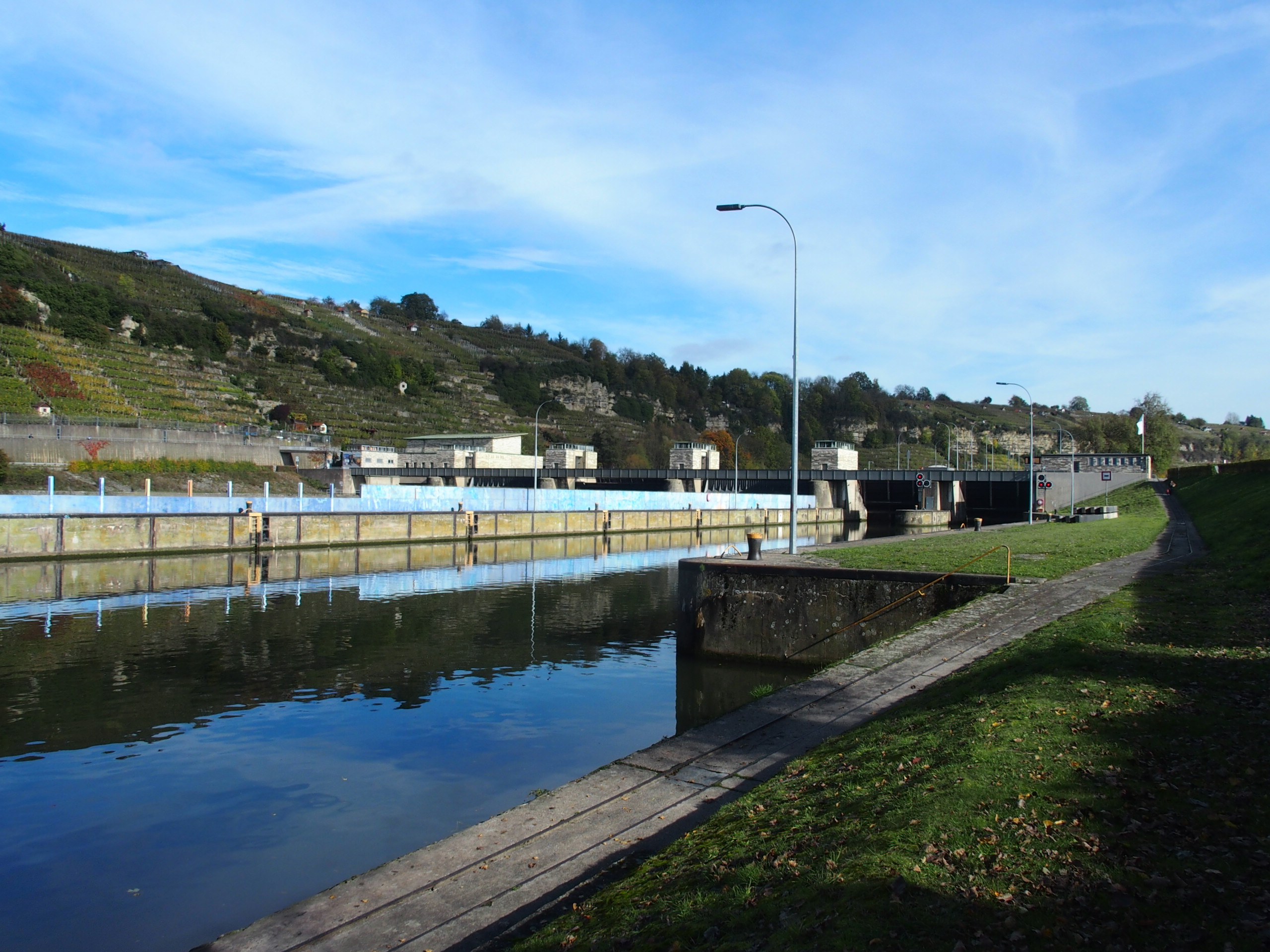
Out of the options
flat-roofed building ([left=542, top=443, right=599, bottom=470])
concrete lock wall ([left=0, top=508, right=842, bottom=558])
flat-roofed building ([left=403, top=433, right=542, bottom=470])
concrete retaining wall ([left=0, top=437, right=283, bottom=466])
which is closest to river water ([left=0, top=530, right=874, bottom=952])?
concrete lock wall ([left=0, top=508, right=842, bottom=558])

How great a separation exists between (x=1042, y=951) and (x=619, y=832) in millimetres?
4063

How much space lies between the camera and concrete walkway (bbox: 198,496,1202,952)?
629 centimetres

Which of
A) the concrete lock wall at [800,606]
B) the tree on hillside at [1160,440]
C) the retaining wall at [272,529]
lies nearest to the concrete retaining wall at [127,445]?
the retaining wall at [272,529]

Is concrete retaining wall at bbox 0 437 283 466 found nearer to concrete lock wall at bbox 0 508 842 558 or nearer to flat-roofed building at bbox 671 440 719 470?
concrete lock wall at bbox 0 508 842 558

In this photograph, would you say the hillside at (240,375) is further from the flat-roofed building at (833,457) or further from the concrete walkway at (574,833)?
the concrete walkway at (574,833)

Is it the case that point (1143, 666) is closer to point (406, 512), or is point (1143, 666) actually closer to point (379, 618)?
point (379, 618)

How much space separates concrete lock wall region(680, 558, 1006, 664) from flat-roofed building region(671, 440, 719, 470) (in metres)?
95.9

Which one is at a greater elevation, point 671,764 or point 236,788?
point 671,764

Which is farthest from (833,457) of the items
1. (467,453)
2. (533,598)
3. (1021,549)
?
(1021,549)

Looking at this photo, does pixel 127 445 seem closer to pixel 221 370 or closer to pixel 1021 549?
pixel 221 370

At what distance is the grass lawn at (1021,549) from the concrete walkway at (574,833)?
831 cm

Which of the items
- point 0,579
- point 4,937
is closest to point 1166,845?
point 4,937

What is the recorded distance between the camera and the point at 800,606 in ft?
65.3

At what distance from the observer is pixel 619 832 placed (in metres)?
7.81
